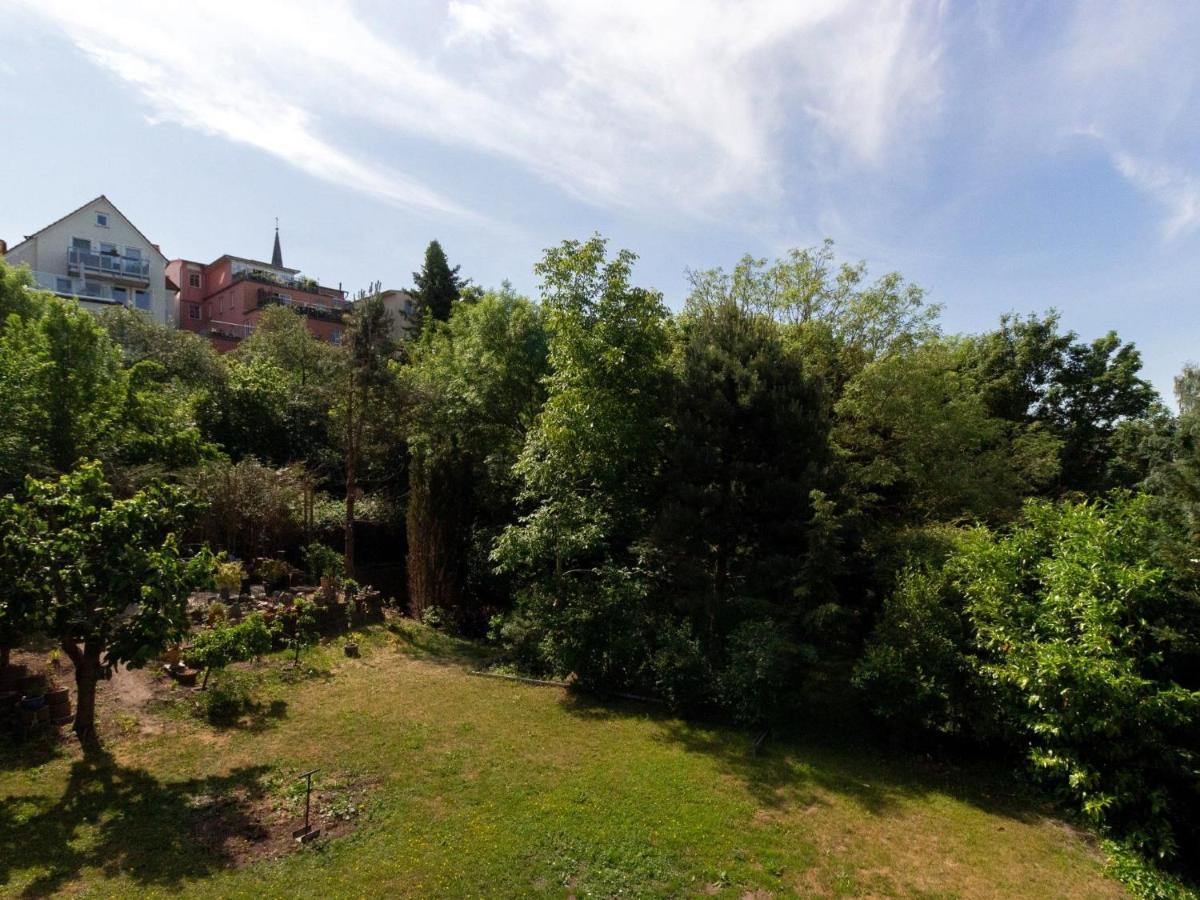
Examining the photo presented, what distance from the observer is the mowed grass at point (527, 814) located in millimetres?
6734

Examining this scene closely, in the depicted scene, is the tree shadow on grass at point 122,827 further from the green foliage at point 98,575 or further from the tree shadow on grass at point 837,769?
the tree shadow on grass at point 837,769

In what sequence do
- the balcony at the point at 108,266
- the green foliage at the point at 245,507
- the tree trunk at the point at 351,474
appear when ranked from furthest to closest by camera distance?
1. the balcony at the point at 108,266
2. the tree trunk at the point at 351,474
3. the green foliage at the point at 245,507

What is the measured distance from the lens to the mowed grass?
22.1 ft

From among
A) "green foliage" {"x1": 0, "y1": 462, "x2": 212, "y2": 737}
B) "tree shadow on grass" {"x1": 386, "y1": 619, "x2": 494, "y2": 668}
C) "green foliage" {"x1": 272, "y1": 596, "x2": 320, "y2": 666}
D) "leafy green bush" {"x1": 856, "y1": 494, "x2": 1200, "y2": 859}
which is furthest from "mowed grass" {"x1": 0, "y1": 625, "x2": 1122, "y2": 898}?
"tree shadow on grass" {"x1": 386, "y1": 619, "x2": 494, "y2": 668}

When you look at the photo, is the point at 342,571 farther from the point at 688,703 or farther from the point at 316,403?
the point at 688,703

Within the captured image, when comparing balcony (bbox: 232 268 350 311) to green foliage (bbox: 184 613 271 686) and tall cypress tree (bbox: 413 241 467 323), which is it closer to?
tall cypress tree (bbox: 413 241 467 323)

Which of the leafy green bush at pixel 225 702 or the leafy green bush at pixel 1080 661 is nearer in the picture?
the leafy green bush at pixel 1080 661

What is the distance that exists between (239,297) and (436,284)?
18.9 meters

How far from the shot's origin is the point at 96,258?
39156mm

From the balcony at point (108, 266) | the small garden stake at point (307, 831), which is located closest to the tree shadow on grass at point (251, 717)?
the small garden stake at point (307, 831)

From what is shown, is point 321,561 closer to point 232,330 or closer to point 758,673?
point 758,673

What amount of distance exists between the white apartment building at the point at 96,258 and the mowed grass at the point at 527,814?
118 ft

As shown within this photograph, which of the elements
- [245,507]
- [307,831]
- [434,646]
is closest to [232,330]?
[245,507]

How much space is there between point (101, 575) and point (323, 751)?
396cm
